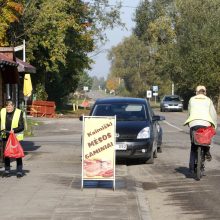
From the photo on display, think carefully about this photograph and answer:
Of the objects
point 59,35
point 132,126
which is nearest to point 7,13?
point 59,35

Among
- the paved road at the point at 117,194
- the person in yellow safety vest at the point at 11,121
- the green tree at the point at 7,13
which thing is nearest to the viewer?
the paved road at the point at 117,194

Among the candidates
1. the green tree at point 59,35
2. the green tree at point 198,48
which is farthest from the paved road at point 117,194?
the green tree at point 198,48

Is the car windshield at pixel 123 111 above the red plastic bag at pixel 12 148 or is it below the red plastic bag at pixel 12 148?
above

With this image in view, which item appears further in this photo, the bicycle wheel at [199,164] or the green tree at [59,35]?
the green tree at [59,35]

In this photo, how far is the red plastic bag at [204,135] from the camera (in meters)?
A: 12.5

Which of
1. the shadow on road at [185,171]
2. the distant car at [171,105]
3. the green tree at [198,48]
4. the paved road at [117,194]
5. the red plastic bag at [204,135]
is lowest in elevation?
the distant car at [171,105]

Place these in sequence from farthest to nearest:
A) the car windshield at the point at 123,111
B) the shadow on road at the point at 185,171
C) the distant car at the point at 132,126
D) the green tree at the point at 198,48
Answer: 1. the green tree at the point at 198,48
2. the car windshield at the point at 123,111
3. the distant car at the point at 132,126
4. the shadow on road at the point at 185,171

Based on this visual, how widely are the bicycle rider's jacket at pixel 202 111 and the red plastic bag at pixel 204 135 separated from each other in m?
0.18

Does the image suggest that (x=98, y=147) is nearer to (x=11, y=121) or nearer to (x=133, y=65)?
(x=11, y=121)

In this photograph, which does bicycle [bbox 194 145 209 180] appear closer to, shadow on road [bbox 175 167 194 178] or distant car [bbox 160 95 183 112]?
shadow on road [bbox 175 167 194 178]

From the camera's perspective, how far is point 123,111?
16.8 metres

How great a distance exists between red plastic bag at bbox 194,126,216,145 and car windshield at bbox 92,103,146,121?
3893 millimetres

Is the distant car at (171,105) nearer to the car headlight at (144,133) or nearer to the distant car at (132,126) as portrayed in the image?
the distant car at (132,126)

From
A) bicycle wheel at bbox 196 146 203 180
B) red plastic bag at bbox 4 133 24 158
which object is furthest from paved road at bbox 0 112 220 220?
red plastic bag at bbox 4 133 24 158
